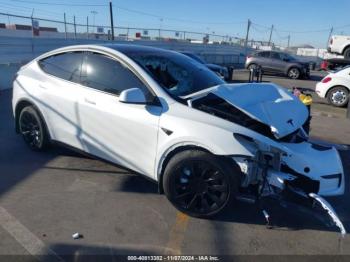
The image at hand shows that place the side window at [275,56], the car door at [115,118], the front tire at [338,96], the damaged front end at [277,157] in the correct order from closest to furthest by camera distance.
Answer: the damaged front end at [277,157] < the car door at [115,118] < the front tire at [338,96] < the side window at [275,56]

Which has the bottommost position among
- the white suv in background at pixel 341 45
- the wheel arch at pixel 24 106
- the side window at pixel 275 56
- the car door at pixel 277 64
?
the car door at pixel 277 64

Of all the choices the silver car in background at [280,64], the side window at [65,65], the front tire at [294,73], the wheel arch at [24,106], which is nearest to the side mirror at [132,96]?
the side window at [65,65]

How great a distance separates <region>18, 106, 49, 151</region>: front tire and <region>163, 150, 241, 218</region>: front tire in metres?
2.29

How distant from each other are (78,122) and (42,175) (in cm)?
90

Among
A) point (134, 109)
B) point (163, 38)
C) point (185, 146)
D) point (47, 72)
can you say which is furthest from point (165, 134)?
point (163, 38)

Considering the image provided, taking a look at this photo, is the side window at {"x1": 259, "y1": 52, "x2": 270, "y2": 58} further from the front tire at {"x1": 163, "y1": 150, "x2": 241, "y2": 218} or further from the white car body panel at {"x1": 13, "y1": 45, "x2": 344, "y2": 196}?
the front tire at {"x1": 163, "y1": 150, "x2": 241, "y2": 218}

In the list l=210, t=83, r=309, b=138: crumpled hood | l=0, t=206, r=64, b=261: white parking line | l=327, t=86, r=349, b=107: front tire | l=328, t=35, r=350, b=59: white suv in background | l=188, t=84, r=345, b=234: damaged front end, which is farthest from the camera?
l=328, t=35, r=350, b=59: white suv in background

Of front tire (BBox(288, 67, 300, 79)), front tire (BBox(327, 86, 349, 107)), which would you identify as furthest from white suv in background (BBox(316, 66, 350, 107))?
front tire (BBox(288, 67, 300, 79))

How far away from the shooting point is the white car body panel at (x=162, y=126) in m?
3.46

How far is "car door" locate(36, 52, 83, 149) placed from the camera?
179 inches

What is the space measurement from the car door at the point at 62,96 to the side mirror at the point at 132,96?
102 centimetres

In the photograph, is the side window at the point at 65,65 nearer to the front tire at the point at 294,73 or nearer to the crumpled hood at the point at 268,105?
the crumpled hood at the point at 268,105

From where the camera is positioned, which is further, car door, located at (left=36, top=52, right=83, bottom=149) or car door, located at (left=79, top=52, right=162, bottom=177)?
car door, located at (left=36, top=52, right=83, bottom=149)

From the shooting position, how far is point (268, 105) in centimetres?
Result: 389
